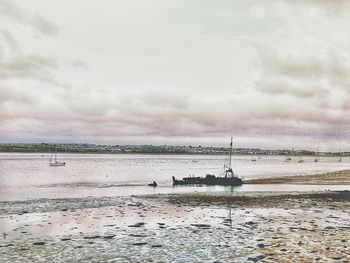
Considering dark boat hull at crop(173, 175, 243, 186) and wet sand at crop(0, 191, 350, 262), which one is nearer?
wet sand at crop(0, 191, 350, 262)

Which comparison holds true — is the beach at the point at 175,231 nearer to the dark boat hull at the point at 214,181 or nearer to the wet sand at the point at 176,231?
the wet sand at the point at 176,231

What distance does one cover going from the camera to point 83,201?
4753 cm

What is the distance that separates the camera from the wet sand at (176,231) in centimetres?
2214

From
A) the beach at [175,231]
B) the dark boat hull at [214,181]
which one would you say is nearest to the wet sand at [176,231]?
the beach at [175,231]

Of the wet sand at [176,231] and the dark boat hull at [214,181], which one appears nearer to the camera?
the wet sand at [176,231]

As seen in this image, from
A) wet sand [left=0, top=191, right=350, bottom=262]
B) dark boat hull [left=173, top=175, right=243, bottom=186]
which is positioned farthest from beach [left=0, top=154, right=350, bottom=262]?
dark boat hull [left=173, top=175, right=243, bottom=186]

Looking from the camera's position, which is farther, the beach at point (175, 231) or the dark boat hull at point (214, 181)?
the dark boat hull at point (214, 181)

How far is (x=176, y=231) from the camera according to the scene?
2934 centimetres

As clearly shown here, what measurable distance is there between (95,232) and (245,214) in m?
15.0

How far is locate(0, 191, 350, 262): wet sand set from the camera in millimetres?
22141

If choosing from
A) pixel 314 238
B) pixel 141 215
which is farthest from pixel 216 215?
pixel 314 238

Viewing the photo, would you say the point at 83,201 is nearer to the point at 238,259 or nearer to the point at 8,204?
the point at 8,204

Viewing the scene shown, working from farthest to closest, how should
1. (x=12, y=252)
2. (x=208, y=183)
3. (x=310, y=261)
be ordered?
(x=208, y=183), (x=12, y=252), (x=310, y=261)

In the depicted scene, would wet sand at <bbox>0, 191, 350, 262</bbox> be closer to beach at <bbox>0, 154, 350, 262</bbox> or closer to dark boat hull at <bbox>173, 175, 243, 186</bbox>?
beach at <bbox>0, 154, 350, 262</bbox>
